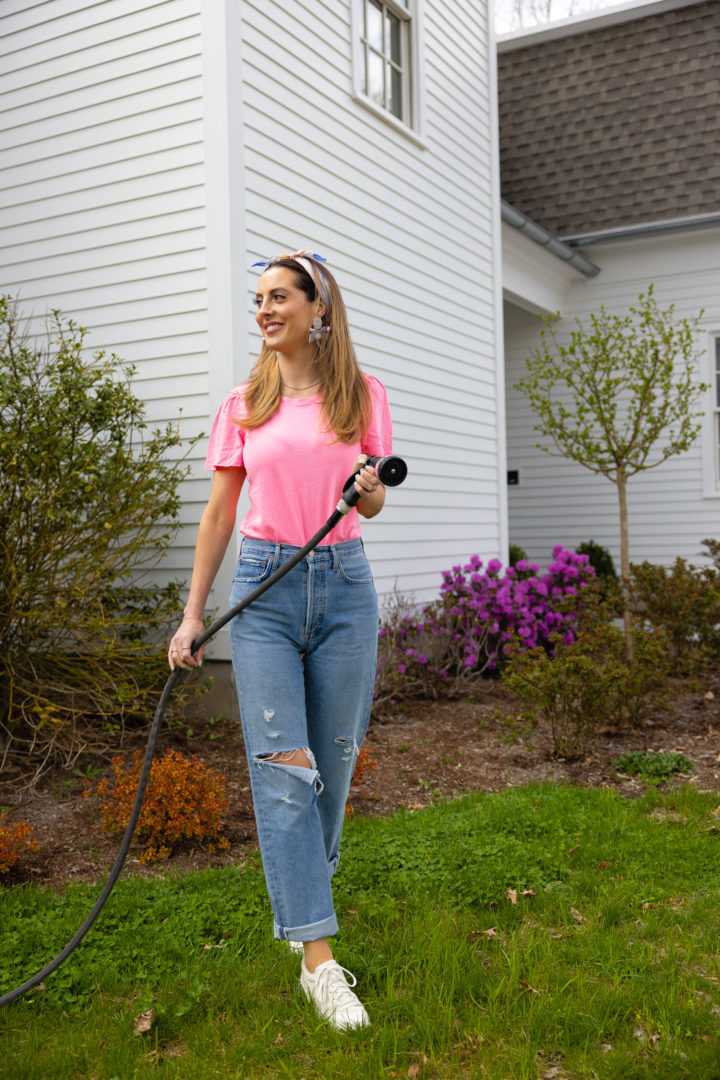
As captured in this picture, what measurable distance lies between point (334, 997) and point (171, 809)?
1392mm

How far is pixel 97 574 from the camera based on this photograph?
15.1ft

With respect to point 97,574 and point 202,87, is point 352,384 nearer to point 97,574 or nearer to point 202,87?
point 97,574

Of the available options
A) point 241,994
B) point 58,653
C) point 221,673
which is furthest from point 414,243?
point 241,994

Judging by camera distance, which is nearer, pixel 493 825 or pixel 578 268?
pixel 493 825

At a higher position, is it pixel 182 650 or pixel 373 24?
pixel 373 24

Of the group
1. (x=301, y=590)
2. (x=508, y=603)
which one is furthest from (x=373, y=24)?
(x=301, y=590)

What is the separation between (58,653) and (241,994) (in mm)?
2649

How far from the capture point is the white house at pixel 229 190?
17.4 ft

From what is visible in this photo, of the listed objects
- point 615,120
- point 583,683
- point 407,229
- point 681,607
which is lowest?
point 583,683

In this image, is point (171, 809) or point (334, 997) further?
point (171, 809)

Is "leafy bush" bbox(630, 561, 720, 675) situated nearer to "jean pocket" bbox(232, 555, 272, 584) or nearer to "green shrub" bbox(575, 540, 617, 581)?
"green shrub" bbox(575, 540, 617, 581)

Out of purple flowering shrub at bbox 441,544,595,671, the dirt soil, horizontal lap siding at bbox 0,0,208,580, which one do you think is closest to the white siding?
purple flowering shrub at bbox 441,544,595,671

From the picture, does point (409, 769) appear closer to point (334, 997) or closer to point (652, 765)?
point (652, 765)

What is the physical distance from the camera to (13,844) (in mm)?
3359
